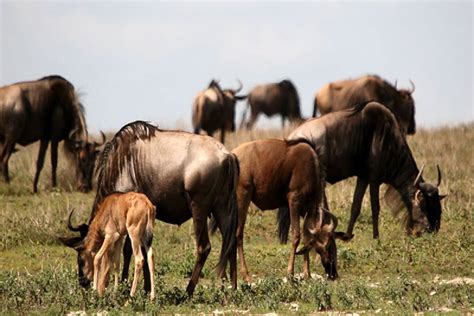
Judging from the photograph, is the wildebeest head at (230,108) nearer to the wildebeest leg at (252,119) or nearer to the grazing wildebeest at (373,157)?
the wildebeest leg at (252,119)

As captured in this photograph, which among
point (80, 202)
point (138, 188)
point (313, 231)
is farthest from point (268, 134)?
point (138, 188)

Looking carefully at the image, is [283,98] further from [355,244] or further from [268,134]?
[355,244]

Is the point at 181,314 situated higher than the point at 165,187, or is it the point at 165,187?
the point at 165,187

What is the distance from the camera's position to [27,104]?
22.8 m

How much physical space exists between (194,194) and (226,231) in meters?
0.54

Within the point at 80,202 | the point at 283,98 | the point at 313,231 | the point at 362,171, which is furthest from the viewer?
the point at 283,98

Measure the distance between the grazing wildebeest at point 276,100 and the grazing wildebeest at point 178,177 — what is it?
25.9 metres

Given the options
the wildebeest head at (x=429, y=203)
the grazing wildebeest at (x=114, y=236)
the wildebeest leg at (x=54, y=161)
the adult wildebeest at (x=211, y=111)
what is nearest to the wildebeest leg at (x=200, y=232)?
the grazing wildebeest at (x=114, y=236)

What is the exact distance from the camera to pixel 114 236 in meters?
11.3

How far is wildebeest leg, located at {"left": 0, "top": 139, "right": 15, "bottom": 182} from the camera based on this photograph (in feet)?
71.7

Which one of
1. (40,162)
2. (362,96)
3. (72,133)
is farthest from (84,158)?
(362,96)

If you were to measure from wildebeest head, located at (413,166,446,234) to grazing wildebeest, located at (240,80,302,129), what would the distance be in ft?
68.3

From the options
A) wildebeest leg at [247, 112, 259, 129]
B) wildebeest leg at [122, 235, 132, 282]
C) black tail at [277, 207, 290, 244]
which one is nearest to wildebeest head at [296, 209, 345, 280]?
black tail at [277, 207, 290, 244]

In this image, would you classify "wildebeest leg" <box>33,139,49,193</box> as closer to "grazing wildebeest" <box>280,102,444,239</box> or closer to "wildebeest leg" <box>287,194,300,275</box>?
"grazing wildebeest" <box>280,102,444,239</box>
